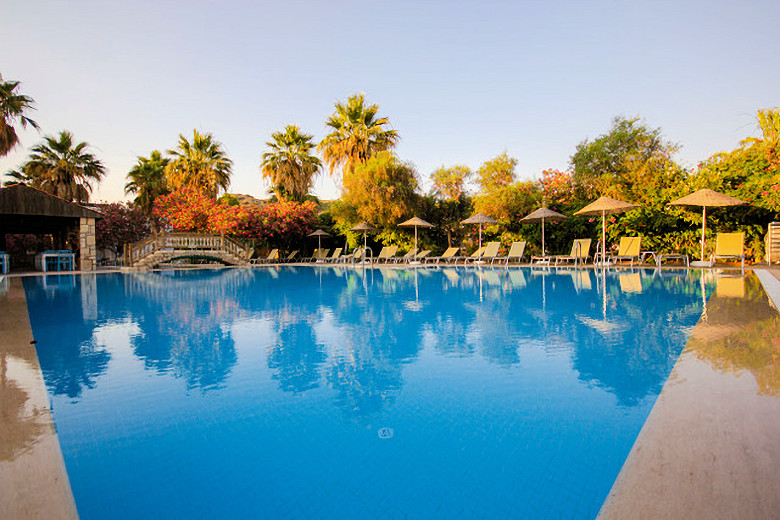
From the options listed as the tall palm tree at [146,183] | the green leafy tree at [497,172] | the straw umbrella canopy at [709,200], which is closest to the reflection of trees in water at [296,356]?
the straw umbrella canopy at [709,200]

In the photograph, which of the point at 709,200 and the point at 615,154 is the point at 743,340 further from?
the point at 615,154

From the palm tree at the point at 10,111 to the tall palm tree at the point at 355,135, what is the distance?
13.4 meters

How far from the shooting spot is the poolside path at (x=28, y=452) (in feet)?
5.14

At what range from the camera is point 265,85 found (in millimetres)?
Answer: 17156

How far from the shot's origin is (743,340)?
3.94 metres

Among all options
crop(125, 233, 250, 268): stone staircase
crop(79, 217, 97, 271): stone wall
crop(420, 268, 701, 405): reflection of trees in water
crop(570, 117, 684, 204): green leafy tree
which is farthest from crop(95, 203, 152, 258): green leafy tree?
crop(570, 117, 684, 204): green leafy tree

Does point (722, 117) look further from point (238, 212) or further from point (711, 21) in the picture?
point (238, 212)

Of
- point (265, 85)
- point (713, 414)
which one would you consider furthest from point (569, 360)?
point (265, 85)

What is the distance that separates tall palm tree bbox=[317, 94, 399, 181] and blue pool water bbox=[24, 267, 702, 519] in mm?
19407

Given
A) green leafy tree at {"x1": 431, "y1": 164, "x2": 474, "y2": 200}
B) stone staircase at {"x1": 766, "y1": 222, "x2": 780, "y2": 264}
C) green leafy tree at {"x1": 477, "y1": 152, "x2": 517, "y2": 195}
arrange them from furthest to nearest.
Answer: green leafy tree at {"x1": 431, "y1": 164, "x2": 474, "y2": 200}
green leafy tree at {"x1": 477, "y1": 152, "x2": 517, "y2": 195}
stone staircase at {"x1": 766, "y1": 222, "x2": 780, "y2": 264}

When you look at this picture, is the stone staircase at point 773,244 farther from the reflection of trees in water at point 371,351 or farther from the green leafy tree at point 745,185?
the reflection of trees in water at point 371,351

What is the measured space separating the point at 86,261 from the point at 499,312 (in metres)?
19.2

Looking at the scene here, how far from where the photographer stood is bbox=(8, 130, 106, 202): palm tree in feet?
77.6

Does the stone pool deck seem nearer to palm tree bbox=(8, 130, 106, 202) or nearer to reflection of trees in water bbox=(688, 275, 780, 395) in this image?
reflection of trees in water bbox=(688, 275, 780, 395)
